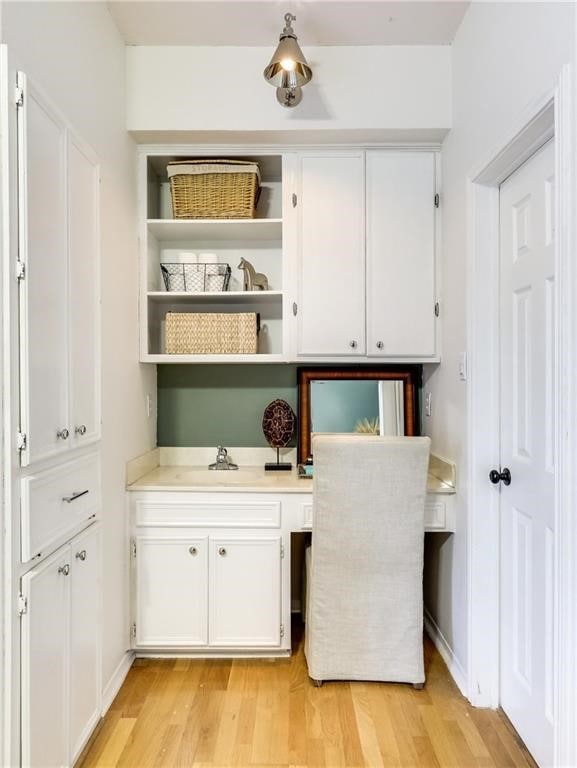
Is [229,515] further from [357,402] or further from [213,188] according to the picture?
[213,188]

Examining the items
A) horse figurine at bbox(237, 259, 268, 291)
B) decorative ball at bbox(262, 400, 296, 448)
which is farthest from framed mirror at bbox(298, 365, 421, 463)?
horse figurine at bbox(237, 259, 268, 291)

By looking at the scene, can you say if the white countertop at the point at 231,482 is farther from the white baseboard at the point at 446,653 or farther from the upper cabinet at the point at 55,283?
the white baseboard at the point at 446,653

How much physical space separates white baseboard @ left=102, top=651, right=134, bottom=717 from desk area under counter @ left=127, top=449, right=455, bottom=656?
3.2 inches

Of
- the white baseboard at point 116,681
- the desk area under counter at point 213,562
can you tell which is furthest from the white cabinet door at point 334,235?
the white baseboard at point 116,681

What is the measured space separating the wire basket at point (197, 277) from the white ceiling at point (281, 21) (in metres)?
0.99

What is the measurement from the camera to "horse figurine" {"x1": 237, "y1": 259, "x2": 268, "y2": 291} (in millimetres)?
2502

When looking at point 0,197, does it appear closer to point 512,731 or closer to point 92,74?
point 92,74

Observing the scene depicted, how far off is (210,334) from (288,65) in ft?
3.98

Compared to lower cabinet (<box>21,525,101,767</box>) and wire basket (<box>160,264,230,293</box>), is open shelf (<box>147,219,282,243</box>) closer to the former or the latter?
wire basket (<box>160,264,230,293</box>)

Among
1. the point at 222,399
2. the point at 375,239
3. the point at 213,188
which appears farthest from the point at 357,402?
the point at 213,188

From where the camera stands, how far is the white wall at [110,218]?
5.09 feet

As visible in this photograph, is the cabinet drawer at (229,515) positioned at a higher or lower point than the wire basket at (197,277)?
lower

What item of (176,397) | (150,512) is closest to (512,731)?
(150,512)

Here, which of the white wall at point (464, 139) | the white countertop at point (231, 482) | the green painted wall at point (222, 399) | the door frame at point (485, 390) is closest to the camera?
the white wall at point (464, 139)
